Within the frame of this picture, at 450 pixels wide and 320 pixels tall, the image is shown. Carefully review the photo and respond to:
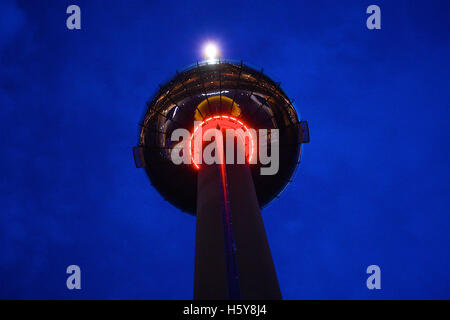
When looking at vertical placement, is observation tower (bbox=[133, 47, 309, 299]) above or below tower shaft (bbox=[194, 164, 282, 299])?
above

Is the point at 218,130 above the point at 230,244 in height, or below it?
above

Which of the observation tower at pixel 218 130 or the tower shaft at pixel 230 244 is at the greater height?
the observation tower at pixel 218 130

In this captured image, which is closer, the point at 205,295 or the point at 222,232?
the point at 205,295

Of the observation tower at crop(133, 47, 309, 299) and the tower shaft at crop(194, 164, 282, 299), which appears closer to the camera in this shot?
the tower shaft at crop(194, 164, 282, 299)

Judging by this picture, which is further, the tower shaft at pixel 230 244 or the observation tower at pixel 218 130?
the observation tower at pixel 218 130

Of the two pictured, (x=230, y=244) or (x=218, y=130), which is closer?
(x=230, y=244)
